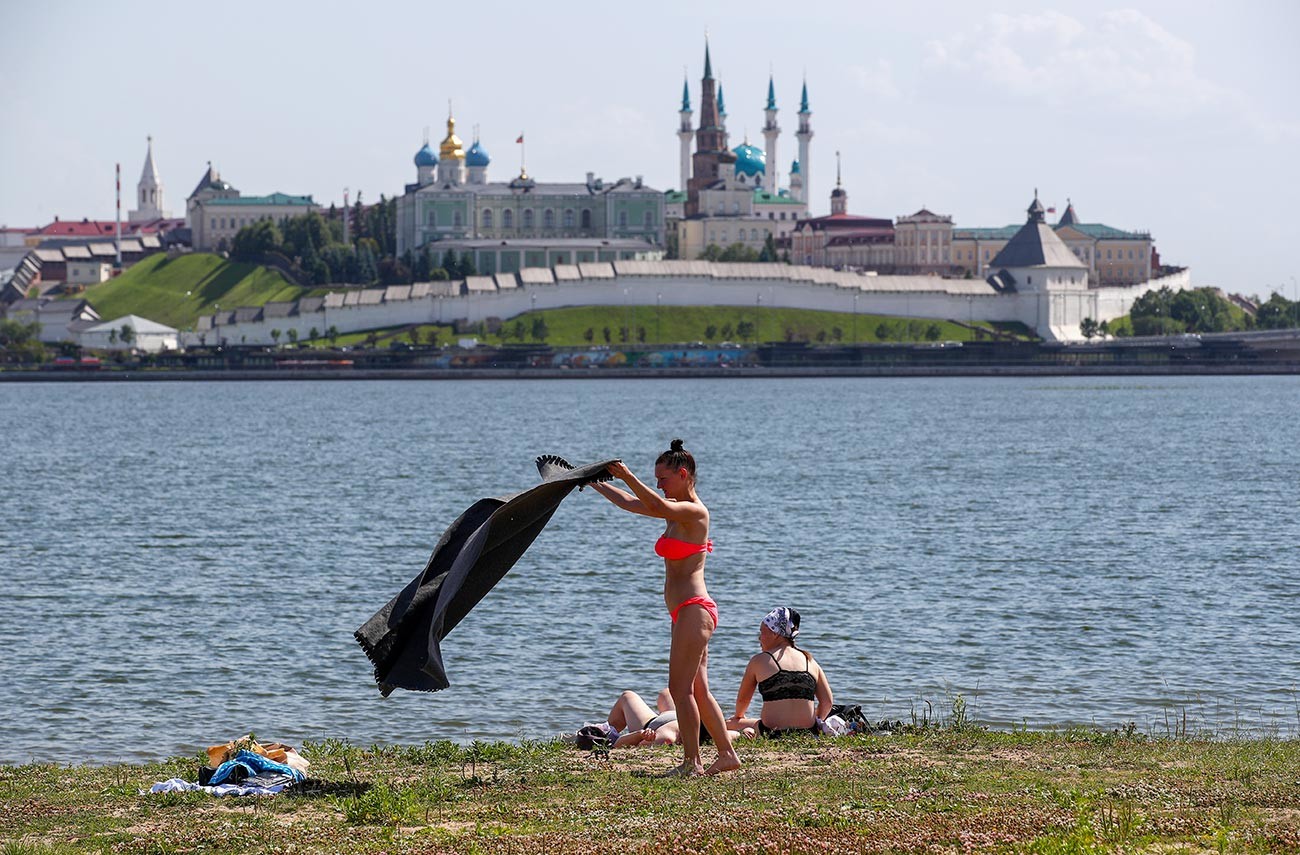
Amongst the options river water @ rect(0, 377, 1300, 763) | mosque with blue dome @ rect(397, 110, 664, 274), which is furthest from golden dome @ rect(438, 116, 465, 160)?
river water @ rect(0, 377, 1300, 763)

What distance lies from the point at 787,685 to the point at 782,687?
0.03m

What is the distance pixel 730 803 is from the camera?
7023mm

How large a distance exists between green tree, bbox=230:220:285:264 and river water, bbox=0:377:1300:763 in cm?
7035

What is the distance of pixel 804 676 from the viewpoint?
9.04m

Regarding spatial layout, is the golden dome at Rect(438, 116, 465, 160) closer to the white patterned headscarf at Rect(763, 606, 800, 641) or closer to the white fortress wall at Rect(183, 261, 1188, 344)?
the white fortress wall at Rect(183, 261, 1188, 344)

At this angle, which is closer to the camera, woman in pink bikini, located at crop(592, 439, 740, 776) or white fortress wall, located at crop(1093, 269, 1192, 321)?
woman in pink bikini, located at crop(592, 439, 740, 776)

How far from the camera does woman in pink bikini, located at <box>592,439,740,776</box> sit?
7242 millimetres

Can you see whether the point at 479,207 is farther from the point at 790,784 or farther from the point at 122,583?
the point at 790,784

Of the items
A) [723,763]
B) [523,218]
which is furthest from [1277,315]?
[723,763]

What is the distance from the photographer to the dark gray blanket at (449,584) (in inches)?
292

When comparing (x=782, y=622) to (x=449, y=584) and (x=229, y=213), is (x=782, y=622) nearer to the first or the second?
(x=449, y=584)

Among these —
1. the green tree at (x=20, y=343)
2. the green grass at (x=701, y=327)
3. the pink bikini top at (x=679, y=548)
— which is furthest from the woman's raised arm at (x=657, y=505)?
the green tree at (x=20, y=343)

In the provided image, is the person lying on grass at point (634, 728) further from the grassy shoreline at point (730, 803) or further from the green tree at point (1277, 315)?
the green tree at point (1277, 315)

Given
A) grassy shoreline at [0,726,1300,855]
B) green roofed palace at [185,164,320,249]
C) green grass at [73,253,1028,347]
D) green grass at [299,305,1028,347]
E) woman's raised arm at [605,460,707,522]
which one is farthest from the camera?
green roofed palace at [185,164,320,249]
